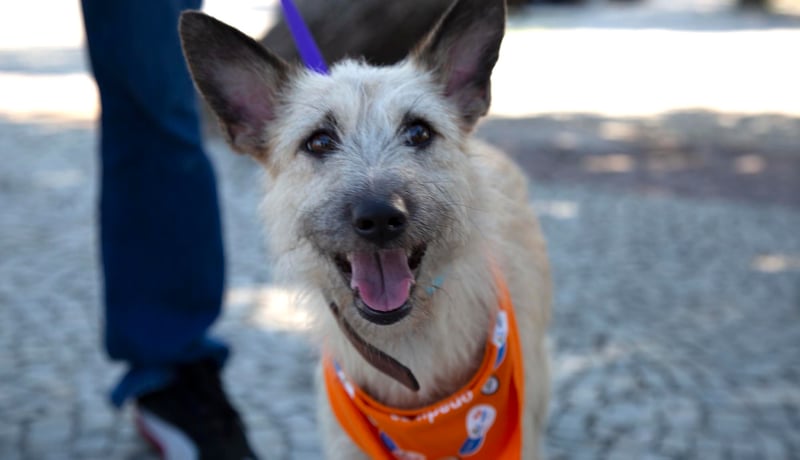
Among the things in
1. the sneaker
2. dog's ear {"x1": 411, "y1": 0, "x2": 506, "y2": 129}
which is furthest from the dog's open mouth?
the sneaker

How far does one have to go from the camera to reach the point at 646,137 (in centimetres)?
1140

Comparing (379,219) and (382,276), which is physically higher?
(379,219)

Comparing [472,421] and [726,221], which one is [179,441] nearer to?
[472,421]

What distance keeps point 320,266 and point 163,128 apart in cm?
99

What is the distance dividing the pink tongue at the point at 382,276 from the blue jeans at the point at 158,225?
104cm

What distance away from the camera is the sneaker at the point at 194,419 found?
3418 millimetres

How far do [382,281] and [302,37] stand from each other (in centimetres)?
112

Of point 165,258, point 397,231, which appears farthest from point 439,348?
point 165,258

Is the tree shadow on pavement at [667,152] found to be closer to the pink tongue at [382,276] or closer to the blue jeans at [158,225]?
the blue jeans at [158,225]

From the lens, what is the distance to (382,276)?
8.97 feet

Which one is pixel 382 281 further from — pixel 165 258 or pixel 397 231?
pixel 165 258

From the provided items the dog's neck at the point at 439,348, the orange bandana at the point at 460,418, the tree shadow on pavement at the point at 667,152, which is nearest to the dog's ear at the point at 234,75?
the dog's neck at the point at 439,348

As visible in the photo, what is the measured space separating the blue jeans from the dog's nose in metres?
1.15

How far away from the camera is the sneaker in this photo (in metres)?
3.42
